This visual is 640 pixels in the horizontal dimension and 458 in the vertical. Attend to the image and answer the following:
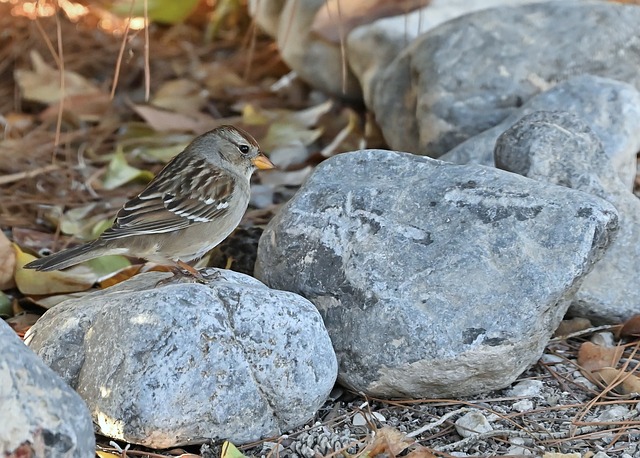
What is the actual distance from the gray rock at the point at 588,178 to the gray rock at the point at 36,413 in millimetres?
2061

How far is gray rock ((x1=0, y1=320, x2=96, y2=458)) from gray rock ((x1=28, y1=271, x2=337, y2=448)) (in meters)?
0.38

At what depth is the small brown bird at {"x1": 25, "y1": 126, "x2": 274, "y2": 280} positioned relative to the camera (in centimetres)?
372

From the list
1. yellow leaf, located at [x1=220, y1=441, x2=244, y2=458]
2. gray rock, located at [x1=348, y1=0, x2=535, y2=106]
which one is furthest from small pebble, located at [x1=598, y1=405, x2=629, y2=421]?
gray rock, located at [x1=348, y1=0, x2=535, y2=106]

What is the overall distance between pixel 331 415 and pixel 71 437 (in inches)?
42.8

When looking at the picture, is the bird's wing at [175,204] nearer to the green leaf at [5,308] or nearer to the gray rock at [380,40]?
the green leaf at [5,308]

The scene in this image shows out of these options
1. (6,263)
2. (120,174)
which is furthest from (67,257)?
(120,174)

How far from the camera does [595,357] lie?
3674 mm

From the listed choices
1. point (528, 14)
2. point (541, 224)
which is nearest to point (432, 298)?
point (541, 224)

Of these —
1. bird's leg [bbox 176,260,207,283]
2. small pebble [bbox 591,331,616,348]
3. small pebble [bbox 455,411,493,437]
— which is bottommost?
small pebble [bbox 591,331,616,348]

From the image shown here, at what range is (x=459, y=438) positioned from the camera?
10.6 ft

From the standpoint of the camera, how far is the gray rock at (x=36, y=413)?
253 cm

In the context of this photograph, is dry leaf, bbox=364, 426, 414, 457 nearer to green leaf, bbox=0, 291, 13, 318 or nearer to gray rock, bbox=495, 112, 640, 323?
gray rock, bbox=495, 112, 640, 323

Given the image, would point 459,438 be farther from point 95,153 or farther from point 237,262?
point 95,153

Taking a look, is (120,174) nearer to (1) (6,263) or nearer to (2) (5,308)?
(1) (6,263)
